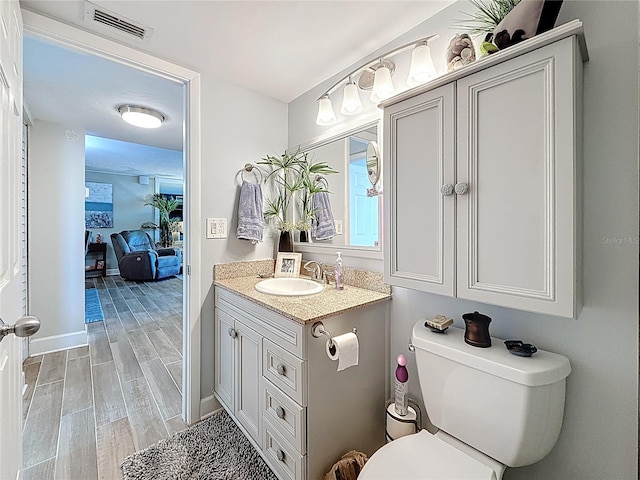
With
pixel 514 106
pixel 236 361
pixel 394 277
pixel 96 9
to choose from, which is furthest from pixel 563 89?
pixel 96 9

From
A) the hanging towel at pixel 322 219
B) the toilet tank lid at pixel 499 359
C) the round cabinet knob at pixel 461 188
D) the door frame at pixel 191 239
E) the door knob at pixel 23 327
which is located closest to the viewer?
the door knob at pixel 23 327

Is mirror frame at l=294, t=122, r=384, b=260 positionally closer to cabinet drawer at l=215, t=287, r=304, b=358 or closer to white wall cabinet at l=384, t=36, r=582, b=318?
white wall cabinet at l=384, t=36, r=582, b=318

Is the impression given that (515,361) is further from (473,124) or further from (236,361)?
(236,361)

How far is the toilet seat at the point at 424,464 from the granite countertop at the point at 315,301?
520 millimetres

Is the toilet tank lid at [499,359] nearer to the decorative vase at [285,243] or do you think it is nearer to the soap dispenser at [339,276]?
the soap dispenser at [339,276]

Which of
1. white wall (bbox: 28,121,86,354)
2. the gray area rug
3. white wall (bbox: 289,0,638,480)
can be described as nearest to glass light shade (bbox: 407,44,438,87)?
white wall (bbox: 289,0,638,480)

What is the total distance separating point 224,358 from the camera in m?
1.78

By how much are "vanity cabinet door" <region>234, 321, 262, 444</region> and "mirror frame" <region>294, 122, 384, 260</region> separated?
28.5 inches

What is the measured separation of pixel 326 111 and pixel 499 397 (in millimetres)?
1679

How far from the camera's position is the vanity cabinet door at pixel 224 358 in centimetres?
168

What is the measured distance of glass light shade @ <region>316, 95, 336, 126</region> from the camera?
1.80 metres

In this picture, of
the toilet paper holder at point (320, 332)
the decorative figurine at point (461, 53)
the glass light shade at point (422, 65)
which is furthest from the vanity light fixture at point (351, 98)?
the toilet paper holder at point (320, 332)

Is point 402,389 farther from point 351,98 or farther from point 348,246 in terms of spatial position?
point 351,98

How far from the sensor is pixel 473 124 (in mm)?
993
